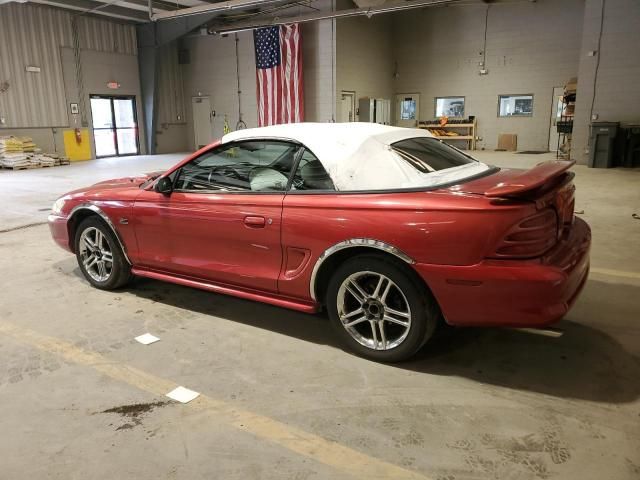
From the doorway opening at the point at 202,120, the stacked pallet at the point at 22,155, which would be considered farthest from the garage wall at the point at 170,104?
the stacked pallet at the point at 22,155

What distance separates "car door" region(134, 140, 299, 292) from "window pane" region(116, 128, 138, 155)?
17.9 m

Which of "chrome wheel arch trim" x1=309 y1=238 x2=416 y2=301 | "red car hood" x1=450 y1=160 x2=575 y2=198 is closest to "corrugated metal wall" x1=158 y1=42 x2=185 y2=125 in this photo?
"chrome wheel arch trim" x1=309 y1=238 x2=416 y2=301

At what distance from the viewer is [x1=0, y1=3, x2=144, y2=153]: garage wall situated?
15.9 m

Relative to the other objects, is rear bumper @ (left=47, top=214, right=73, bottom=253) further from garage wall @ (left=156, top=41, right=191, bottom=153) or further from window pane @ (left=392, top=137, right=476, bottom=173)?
garage wall @ (left=156, top=41, right=191, bottom=153)

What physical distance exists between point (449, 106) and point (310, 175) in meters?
19.3

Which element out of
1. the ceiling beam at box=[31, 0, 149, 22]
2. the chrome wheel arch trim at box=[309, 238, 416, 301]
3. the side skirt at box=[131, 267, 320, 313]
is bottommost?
the side skirt at box=[131, 267, 320, 313]

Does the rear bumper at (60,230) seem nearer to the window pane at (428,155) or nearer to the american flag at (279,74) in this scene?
the window pane at (428,155)

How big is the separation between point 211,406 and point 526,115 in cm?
1950

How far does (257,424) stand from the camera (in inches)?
93.3

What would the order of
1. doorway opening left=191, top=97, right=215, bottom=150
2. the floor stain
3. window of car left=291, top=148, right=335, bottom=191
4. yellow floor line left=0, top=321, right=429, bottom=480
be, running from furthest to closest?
doorway opening left=191, top=97, right=215, bottom=150 < window of car left=291, top=148, right=335, bottom=191 < the floor stain < yellow floor line left=0, top=321, right=429, bottom=480

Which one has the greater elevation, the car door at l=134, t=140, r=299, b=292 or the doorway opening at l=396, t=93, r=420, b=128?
the doorway opening at l=396, t=93, r=420, b=128

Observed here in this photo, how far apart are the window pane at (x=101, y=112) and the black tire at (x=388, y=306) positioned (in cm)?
1864

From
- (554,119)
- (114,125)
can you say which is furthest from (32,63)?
(554,119)

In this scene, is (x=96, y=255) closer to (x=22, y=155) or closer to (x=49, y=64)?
(x=22, y=155)
